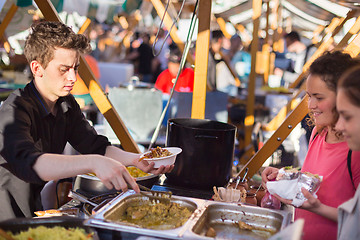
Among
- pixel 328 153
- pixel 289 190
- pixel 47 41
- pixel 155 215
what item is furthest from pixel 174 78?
pixel 289 190

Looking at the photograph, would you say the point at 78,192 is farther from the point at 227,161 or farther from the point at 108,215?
the point at 227,161

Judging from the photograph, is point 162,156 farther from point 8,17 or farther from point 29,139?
point 8,17

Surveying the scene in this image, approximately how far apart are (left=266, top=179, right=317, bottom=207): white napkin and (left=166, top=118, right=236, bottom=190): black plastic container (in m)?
0.59

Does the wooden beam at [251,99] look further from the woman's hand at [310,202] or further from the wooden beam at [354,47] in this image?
the woman's hand at [310,202]

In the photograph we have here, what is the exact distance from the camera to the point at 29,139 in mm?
1853

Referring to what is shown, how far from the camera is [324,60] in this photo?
6.63ft

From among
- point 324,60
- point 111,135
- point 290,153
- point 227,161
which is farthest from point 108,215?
point 290,153

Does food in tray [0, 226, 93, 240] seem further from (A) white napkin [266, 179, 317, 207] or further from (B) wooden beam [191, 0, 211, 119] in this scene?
(B) wooden beam [191, 0, 211, 119]

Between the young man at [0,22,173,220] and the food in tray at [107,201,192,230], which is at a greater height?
the young man at [0,22,173,220]

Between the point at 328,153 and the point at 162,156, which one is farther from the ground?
the point at 328,153

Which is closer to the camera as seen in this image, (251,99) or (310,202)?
(310,202)

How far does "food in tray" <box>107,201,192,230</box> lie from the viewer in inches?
69.8

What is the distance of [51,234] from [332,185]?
4.32ft

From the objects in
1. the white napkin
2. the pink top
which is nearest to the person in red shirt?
the pink top
